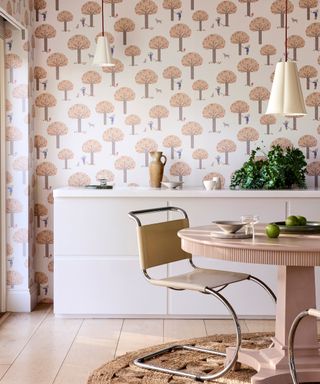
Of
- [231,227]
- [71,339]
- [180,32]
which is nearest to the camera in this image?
[231,227]

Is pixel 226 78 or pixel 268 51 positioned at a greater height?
pixel 268 51

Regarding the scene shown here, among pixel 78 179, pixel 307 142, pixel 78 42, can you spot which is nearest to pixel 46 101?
pixel 78 42

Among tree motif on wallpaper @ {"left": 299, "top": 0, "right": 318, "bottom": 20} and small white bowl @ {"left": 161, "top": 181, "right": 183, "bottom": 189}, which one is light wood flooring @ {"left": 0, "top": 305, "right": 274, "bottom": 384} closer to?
small white bowl @ {"left": 161, "top": 181, "right": 183, "bottom": 189}

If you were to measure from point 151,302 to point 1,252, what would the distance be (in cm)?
115

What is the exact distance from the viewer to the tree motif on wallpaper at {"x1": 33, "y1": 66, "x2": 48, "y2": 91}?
521 cm

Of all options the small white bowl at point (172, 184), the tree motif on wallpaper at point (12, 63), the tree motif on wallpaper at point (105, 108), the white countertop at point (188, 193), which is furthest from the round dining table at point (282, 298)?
the tree motif on wallpaper at point (12, 63)

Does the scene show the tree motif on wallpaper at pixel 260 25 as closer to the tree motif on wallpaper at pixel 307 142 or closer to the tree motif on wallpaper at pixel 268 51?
the tree motif on wallpaper at pixel 268 51

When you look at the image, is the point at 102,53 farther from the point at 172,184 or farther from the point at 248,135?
the point at 248,135

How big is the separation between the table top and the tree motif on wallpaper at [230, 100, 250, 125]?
2.01 metres

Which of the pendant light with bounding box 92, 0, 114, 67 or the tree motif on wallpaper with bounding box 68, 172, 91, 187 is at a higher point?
the pendant light with bounding box 92, 0, 114, 67

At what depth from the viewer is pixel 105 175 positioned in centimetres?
525

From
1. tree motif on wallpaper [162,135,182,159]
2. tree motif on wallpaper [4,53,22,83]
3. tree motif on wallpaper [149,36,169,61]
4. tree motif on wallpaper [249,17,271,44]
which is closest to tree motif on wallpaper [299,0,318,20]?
tree motif on wallpaper [249,17,271,44]

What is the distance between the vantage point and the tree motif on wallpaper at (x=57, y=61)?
17.1ft

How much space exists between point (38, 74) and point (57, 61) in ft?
0.55
